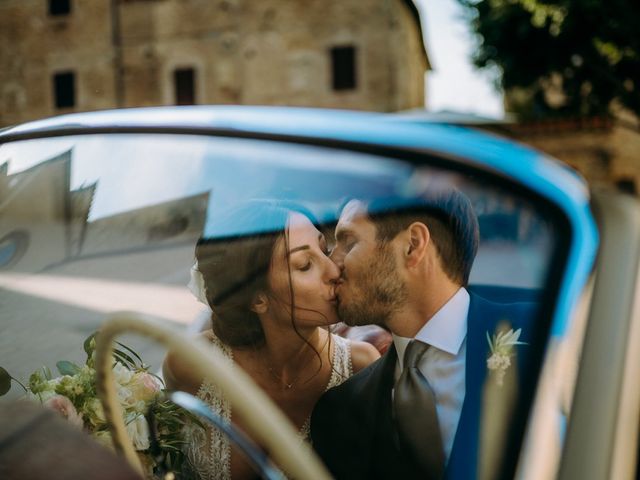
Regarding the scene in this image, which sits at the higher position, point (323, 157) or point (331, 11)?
point (331, 11)

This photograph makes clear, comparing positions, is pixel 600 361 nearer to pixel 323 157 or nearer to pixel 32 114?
pixel 323 157

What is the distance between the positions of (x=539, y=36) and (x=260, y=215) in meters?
14.8

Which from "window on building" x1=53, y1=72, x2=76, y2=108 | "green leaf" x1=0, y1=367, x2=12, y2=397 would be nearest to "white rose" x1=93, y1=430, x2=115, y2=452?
"green leaf" x1=0, y1=367, x2=12, y2=397

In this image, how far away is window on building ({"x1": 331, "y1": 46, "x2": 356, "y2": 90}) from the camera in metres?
20.0

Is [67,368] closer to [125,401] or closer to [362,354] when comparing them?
[125,401]

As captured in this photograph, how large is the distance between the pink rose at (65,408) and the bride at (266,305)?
0.18 metres

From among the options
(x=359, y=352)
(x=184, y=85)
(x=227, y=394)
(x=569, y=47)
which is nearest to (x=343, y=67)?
(x=184, y=85)

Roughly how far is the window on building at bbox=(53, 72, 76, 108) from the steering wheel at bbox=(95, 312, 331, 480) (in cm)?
2363

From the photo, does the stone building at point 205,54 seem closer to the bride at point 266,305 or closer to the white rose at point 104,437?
the bride at point 266,305

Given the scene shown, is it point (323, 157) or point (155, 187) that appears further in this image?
point (155, 187)

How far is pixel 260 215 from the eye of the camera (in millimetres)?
1287

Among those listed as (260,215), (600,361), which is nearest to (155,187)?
(260,215)

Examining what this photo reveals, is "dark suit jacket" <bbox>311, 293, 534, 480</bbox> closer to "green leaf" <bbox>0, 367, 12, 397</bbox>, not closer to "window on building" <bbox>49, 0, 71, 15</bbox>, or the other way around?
"green leaf" <bbox>0, 367, 12, 397</bbox>

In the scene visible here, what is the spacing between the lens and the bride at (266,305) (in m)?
1.27
